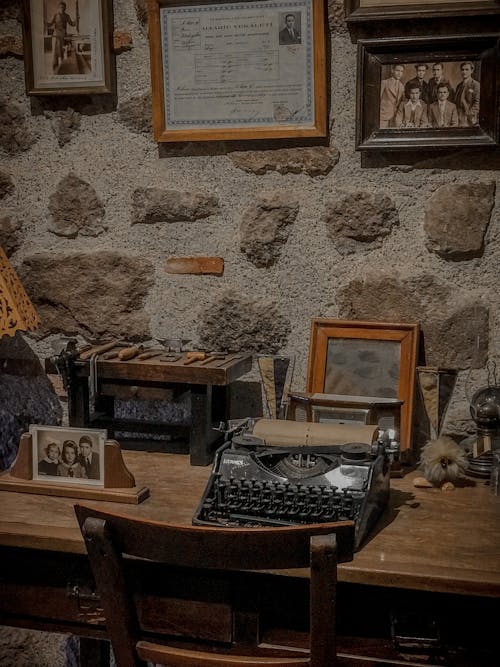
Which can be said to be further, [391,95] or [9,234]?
[9,234]

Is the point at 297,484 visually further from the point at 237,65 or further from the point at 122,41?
the point at 122,41

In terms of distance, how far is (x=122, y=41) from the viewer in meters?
2.01

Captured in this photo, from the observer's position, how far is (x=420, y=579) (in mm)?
1273

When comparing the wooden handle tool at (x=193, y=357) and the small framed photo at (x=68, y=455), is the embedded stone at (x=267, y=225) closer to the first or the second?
the wooden handle tool at (x=193, y=357)

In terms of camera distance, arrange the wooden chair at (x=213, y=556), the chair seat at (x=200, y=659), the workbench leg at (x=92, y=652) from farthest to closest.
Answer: the workbench leg at (x=92, y=652) → the chair seat at (x=200, y=659) → the wooden chair at (x=213, y=556)

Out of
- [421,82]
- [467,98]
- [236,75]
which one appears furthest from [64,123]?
[467,98]

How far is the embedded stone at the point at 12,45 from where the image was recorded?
2.07 m

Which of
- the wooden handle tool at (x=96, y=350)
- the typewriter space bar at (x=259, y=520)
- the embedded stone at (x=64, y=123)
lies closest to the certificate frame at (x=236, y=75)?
the embedded stone at (x=64, y=123)

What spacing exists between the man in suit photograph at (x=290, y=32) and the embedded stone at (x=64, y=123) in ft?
1.87

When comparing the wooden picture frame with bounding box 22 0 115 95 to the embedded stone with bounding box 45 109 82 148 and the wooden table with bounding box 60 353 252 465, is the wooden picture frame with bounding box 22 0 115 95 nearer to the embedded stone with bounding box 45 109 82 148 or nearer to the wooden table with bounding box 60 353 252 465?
the embedded stone with bounding box 45 109 82 148

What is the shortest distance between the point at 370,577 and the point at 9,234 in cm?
139

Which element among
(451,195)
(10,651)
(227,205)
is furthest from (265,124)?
(10,651)

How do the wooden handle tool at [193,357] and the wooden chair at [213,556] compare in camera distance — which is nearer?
the wooden chair at [213,556]

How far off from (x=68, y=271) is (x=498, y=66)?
1195 mm
